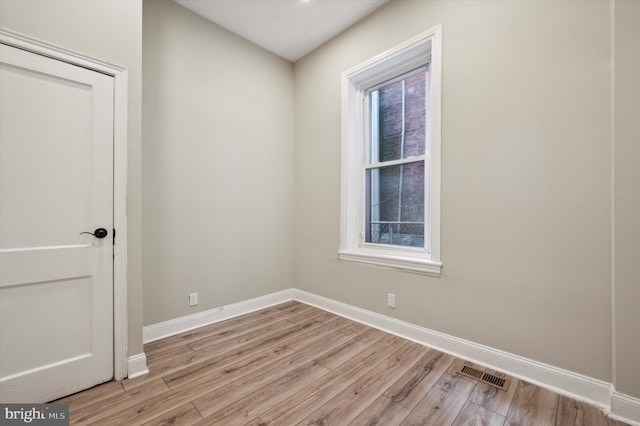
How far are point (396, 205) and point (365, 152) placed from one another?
0.73 metres

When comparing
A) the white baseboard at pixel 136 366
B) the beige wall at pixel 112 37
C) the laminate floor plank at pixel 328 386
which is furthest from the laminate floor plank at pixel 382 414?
the beige wall at pixel 112 37

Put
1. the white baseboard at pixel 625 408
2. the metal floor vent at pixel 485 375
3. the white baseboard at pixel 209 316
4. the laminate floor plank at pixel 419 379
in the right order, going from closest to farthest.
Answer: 1. the white baseboard at pixel 625 408
2. the laminate floor plank at pixel 419 379
3. the metal floor vent at pixel 485 375
4. the white baseboard at pixel 209 316

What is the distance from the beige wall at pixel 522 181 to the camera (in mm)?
1709

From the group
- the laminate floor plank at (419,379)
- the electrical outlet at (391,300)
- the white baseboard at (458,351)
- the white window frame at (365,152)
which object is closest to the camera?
the white baseboard at (458,351)

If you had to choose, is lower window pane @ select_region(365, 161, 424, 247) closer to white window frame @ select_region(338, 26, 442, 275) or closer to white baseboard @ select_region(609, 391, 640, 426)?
white window frame @ select_region(338, 26, 442, 275)

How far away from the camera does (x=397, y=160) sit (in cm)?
285

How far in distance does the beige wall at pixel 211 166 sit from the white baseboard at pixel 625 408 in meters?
2.96

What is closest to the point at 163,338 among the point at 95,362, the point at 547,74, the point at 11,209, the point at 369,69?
the point at 95,362

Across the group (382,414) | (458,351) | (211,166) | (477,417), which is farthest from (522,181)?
(211,166)

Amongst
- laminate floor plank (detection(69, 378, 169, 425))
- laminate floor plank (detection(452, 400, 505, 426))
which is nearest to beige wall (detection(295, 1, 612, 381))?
laminate floor plank (detection(452, 400, 505, 426))

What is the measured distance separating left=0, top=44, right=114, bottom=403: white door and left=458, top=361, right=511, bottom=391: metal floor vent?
99.2 inches

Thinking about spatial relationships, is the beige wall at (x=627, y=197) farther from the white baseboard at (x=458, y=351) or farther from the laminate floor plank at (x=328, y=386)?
the laminate floor plank at (x=328, y=386)

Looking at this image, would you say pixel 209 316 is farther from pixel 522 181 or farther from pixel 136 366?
pixel 522 181

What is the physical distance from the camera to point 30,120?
1.66 meters
